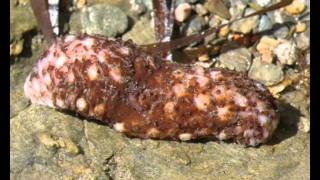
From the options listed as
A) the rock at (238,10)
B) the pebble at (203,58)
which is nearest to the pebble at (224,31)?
the rock at (238,10)

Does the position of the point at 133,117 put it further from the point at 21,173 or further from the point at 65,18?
the point at 65,18

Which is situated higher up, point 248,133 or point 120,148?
point 248,133

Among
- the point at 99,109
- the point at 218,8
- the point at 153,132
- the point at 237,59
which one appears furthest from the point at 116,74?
the point at 218,8

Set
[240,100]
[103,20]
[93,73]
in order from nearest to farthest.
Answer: [93,73]
[240,100]
[103,20]

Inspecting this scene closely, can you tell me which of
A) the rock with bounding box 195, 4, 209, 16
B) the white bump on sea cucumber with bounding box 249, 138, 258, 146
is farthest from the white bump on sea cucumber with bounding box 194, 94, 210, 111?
the rock with bounding box 195, 4, 209, 16

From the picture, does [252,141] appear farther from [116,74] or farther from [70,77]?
[70,77]

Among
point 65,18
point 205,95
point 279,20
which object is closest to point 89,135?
point 205,95
